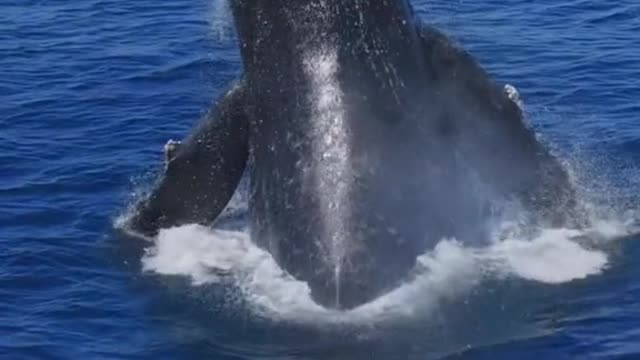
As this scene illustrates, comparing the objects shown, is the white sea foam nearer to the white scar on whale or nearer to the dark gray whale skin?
the dark gray whale skin

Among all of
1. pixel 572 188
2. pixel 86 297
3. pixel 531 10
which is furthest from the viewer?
pixel 531 10

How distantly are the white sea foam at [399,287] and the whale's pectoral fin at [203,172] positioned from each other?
377 mm

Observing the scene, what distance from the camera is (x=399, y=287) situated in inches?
934

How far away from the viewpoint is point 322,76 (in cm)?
2372

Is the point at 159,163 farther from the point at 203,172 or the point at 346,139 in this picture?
the point at 346,139

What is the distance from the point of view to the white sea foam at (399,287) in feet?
77.4

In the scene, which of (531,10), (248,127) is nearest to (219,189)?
(248,127)

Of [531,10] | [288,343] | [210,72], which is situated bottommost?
[288,343]

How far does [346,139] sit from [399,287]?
234 cm

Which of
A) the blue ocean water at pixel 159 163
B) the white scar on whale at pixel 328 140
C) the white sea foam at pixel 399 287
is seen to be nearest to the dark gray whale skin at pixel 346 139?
the white scar on whale at pixel 328 140

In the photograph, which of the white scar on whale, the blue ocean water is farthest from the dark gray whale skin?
the blue ocean water

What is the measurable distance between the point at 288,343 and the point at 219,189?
4115mm

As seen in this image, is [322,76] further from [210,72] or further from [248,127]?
[210,72]

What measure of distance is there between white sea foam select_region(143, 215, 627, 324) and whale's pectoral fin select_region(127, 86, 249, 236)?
0.38 meters
